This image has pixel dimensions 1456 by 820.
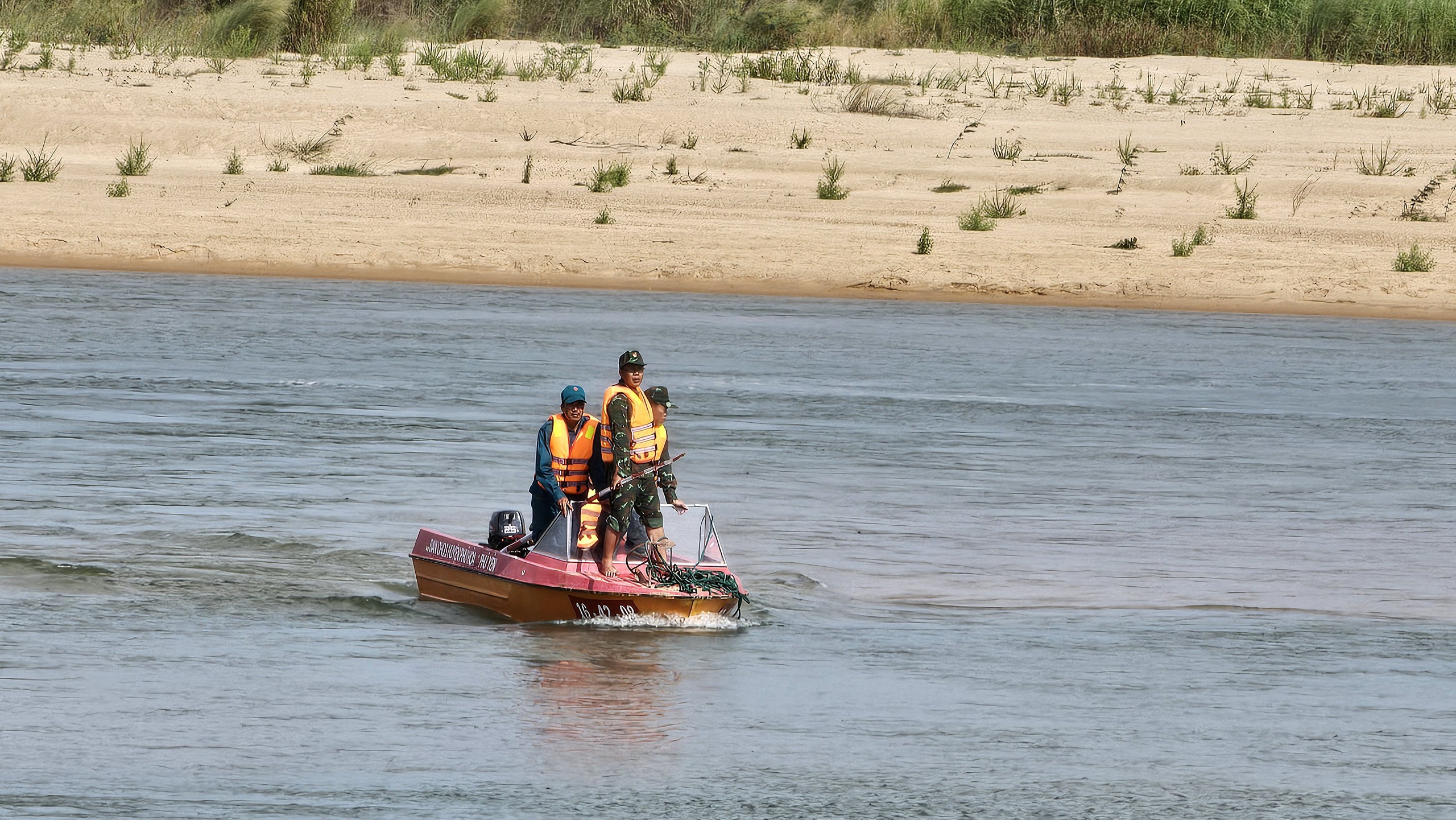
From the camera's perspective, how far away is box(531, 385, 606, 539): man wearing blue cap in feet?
40.8

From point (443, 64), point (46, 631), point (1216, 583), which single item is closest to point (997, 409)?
point (1216, 583)

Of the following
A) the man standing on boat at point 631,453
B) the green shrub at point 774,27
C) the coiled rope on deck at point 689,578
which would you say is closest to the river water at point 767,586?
the coiled rope on deck at point 689,578

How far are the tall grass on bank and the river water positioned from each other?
702 inches

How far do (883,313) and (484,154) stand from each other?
32.0 ft

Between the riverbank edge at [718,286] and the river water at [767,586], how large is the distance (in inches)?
154

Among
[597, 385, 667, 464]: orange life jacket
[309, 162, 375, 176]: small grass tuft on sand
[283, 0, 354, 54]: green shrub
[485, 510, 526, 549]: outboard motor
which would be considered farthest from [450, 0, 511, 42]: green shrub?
[597, 385, 667, 464]: orange life jacket

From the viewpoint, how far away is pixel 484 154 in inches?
1364

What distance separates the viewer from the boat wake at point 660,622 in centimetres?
1238

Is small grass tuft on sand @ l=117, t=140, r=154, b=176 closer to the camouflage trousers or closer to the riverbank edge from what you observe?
the riverbank edge

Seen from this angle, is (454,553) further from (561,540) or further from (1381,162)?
(1381,162)

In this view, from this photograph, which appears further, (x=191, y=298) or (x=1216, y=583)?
(x=191, y=298)

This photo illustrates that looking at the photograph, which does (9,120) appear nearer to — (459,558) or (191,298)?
(191,298)

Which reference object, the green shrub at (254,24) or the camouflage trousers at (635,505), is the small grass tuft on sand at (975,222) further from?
the camouflage trousers at (635,505)

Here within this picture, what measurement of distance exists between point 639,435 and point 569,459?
0.55 m
